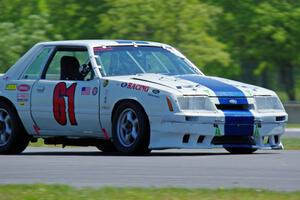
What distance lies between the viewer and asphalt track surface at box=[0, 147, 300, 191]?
10.2 meters

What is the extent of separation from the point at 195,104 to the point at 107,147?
232cm

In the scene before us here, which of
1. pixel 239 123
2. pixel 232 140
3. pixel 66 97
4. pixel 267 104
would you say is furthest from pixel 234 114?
pixel 66 97

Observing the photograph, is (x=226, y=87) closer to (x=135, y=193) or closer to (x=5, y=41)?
(x=135, y=193)

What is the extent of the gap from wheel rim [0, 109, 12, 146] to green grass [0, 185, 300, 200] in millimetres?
5502

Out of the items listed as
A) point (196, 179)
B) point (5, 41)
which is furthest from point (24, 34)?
point (196, 179)

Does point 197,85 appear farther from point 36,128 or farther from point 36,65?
point 36,65

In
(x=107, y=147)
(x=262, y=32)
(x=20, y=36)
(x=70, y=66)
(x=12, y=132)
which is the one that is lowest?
(x=107, y=147)

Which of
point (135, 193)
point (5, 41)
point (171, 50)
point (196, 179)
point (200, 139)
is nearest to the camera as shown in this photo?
point (135, 193)

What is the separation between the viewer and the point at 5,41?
3241 centimetres

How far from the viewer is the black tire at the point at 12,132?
1494 centimetres

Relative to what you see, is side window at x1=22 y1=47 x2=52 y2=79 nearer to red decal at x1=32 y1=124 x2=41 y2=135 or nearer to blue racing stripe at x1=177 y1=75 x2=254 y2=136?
red decal at x1=32 y1=124 x2=41 y2=135

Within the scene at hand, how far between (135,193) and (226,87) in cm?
488

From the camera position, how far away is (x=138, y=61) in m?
14.6

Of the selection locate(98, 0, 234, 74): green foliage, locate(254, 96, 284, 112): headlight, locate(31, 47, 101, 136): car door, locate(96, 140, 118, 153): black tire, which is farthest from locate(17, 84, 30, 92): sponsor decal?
locate(98, 0, 234, 74): green foliage
